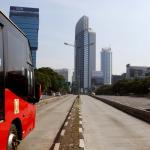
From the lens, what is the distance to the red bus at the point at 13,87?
9258 mm

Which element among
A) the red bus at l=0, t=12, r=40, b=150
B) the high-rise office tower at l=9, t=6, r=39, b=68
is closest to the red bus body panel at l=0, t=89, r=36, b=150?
the red bus at l=0, t=12, r=40, b=150

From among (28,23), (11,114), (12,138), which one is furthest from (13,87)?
(28,23)

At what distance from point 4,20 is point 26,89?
86.3 inches

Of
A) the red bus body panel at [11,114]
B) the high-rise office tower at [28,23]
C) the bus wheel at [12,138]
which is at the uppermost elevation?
the high-rise office tower at [28,23]

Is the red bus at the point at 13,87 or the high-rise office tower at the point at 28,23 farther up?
the high-rise office tower at the point at 28,23

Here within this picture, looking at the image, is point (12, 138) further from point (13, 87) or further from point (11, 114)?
point (13, 87)

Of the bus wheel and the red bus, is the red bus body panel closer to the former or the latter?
the red bus

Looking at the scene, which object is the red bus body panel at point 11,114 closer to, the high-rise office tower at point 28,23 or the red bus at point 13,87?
the red bus at point 13,87

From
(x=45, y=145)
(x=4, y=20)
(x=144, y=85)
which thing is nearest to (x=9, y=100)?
(x=4, y=20)

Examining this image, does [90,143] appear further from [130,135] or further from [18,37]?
[18,37]

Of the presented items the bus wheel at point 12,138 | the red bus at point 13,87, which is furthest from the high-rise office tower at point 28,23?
the bus wheel at point 12,138

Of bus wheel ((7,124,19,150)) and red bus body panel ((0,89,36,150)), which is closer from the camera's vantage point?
red bus body panel ((0,89,36,150))

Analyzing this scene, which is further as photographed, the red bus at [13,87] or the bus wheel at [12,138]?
the bus wheel at [12,138]

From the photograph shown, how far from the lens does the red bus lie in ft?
30.4
